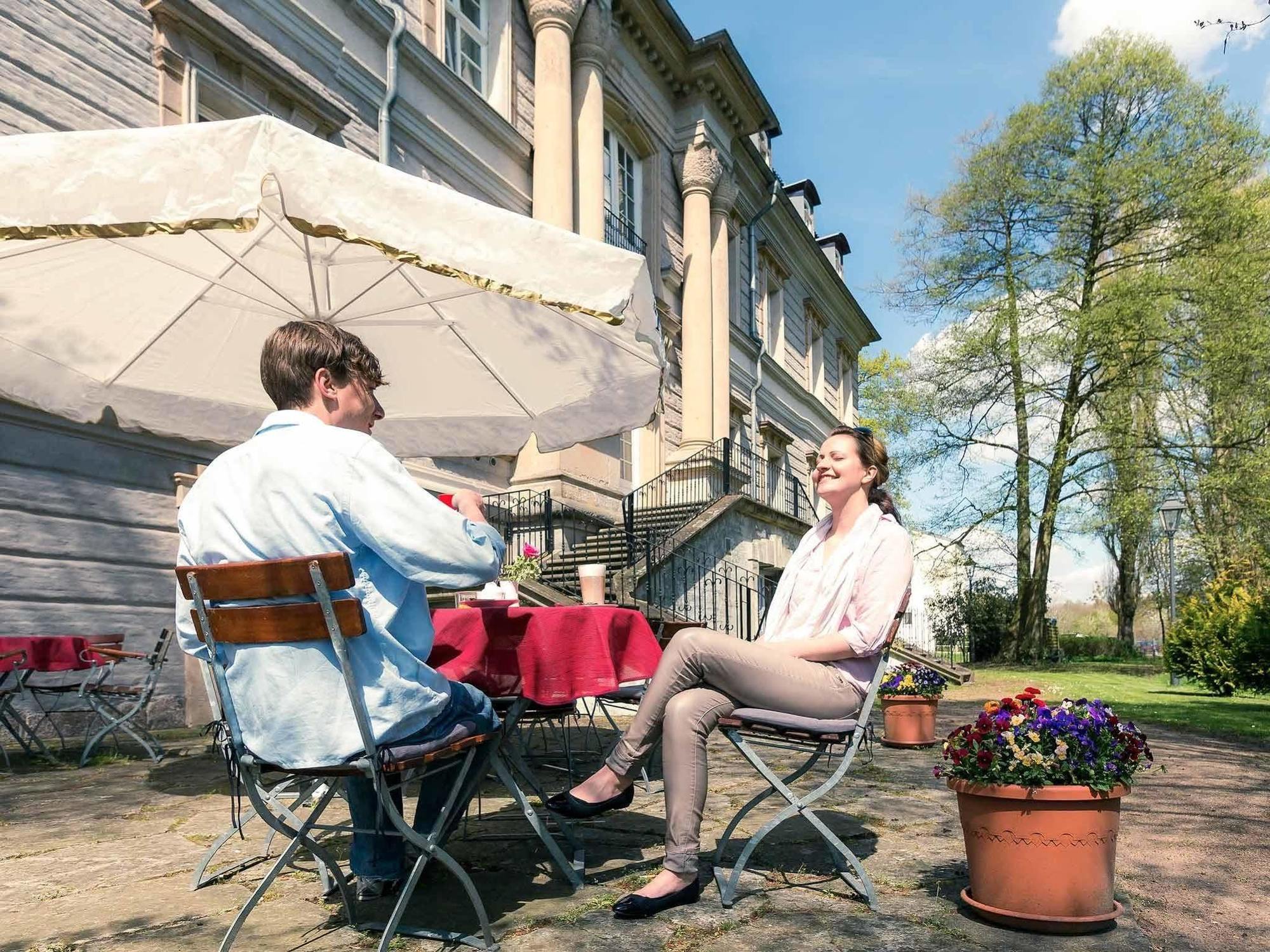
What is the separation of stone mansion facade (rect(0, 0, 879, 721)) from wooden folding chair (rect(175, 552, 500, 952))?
3.25 meters

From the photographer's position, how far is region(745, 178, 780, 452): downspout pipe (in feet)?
71.3

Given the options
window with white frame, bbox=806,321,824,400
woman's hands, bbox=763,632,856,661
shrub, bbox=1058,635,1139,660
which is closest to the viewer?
woman's hands, bbox=763,632,856,661

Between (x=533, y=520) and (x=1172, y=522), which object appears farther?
(x=1172, y=522)

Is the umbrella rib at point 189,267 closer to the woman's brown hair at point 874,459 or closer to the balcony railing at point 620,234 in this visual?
the woman's brown hair at point 874,459

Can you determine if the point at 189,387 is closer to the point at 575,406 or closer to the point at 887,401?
the point at 575,406

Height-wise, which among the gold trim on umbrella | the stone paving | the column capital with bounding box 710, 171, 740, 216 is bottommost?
the stone paving

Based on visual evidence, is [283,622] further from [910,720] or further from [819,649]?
[910,720]

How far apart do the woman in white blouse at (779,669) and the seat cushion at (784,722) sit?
0.07ft

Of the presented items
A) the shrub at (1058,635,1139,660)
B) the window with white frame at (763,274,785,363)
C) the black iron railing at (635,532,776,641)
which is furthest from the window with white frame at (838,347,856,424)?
the black iron railing at (635,532,776,641)

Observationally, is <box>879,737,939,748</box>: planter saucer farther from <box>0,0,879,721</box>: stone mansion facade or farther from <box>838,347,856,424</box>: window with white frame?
<box>838,347,856,424</box>: window with white frame

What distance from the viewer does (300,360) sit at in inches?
103

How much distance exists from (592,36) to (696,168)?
4279mm

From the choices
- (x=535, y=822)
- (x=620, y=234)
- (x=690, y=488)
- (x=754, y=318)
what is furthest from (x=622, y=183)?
(x=535, y=822)

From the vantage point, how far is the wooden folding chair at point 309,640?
2229 mm
